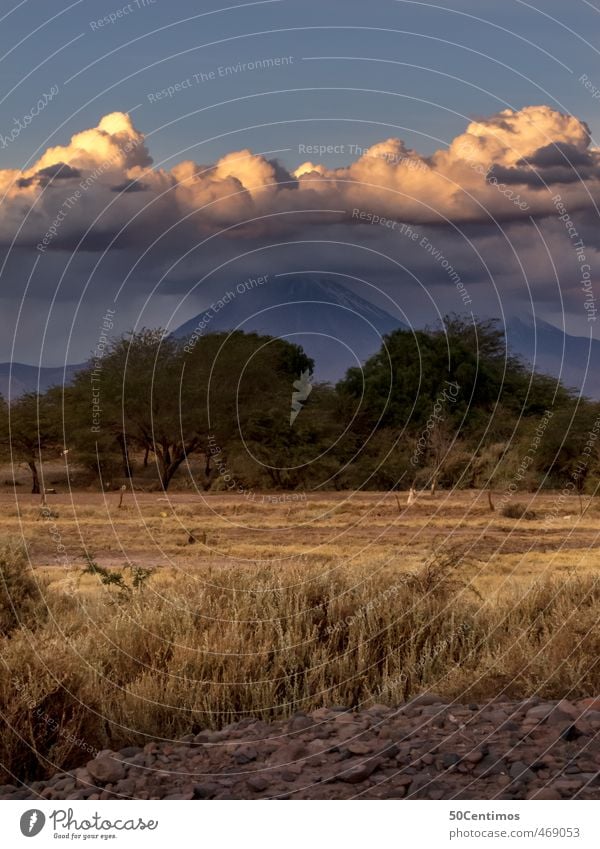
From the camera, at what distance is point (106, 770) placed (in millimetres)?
8492

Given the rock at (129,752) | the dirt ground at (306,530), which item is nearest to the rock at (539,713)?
the rock at (129,752)

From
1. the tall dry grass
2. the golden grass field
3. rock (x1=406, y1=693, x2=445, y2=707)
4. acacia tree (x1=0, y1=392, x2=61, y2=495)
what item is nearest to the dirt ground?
acacia tree (x1=0, y1=392, x2=61, y2=495)

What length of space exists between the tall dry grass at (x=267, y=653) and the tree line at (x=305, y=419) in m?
36.6

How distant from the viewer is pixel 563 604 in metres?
14.6

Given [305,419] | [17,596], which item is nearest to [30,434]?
[305,419]

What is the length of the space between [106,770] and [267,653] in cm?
364

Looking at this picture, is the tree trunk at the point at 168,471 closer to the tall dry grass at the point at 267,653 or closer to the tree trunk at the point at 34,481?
the tree trunk at the point at 34,481

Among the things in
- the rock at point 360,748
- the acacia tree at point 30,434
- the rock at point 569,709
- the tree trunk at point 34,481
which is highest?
the acacia tree at point 30,434

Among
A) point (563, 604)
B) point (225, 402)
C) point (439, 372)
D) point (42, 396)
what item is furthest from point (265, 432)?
point (563, 604)

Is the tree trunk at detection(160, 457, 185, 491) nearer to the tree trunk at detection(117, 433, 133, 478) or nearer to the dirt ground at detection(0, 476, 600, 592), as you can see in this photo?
the tree trunk at detection(117, 433, 133, 478)

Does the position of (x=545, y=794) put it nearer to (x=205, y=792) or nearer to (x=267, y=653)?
(x=205, y=792)

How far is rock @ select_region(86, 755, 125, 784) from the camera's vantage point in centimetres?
846

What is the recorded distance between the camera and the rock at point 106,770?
8461mm

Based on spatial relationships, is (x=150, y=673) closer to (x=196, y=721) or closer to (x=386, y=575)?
(x=196, y=721)
